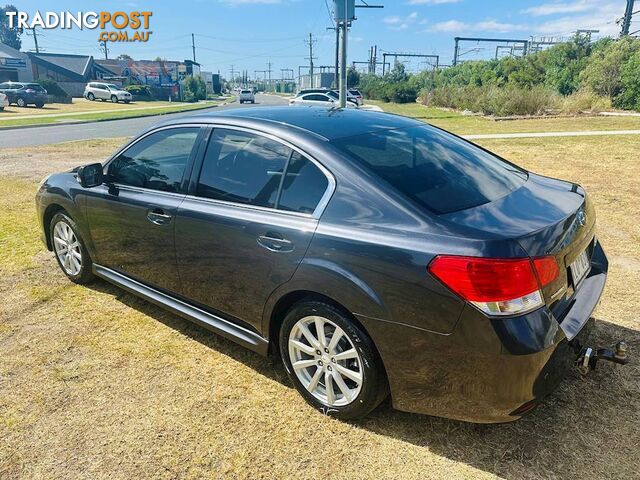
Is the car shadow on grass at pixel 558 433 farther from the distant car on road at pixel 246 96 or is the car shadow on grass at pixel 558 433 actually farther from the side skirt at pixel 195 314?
the distant car on road at pixel 246 96

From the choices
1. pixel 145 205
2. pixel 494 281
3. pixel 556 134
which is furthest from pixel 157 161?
pixel 556 134

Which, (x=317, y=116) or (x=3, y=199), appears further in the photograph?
(x=3, y=199)

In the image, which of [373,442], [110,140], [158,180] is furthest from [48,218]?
[110,140]

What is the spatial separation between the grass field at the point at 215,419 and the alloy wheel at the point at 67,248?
16.6 inches

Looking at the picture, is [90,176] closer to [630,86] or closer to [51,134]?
[51,134]

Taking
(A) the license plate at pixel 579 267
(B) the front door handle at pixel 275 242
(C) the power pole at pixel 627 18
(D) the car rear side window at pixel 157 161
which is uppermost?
(C) the power pole at pixel 627 18

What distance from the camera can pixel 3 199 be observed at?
806cm

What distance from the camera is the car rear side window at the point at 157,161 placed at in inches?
134

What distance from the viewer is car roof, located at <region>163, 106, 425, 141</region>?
2.98 m

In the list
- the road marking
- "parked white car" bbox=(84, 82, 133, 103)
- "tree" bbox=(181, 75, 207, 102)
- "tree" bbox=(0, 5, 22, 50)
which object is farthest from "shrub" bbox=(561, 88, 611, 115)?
"tree" bbox=(0, 5, 22, 50)

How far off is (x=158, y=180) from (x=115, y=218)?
548 mm

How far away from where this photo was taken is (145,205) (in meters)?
3.48

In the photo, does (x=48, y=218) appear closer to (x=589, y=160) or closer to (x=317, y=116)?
(x=317, y=116)

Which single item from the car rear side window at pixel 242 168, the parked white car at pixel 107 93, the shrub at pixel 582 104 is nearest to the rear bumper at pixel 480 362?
the car rear side window at pixel 242 168
